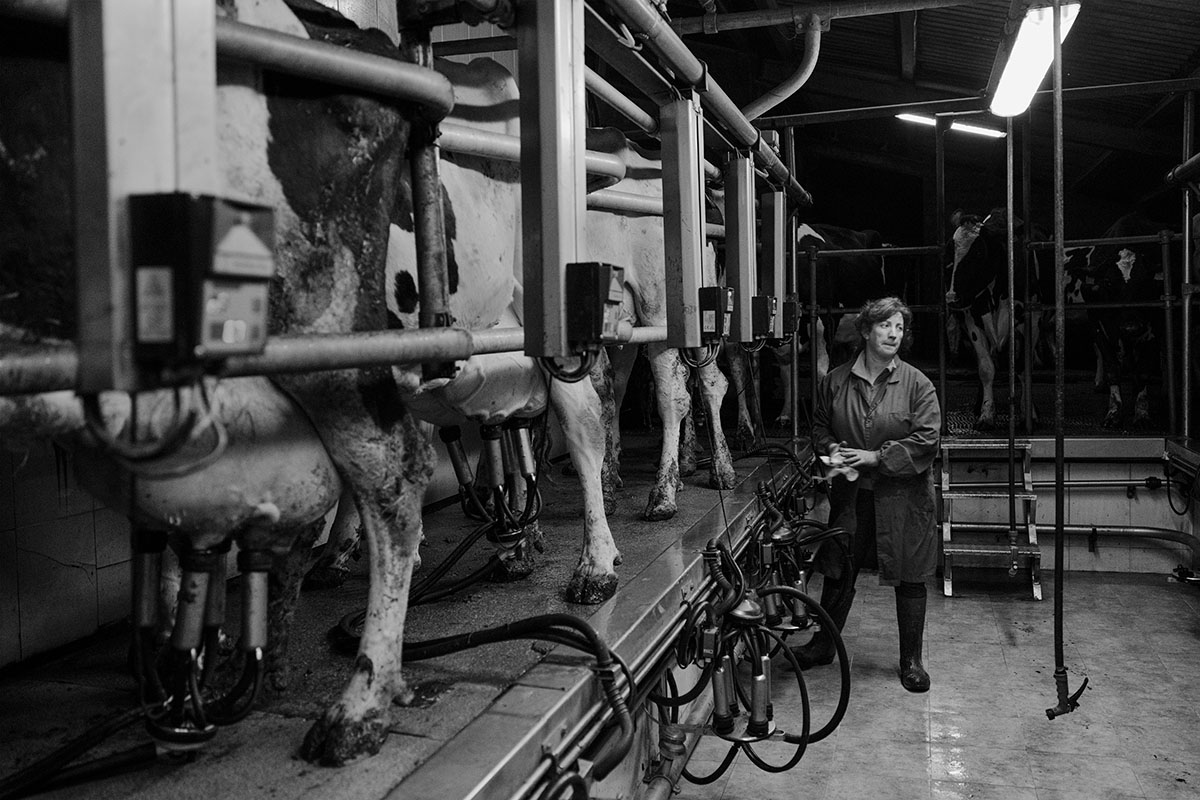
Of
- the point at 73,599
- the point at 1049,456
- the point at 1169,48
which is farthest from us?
the point at 1169,48

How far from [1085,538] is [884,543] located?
2.84 m

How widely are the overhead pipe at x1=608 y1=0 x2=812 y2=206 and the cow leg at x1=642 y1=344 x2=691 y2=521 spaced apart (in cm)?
109

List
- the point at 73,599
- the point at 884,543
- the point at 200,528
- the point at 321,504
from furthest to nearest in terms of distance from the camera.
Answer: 1. the point at 884,543
2. the point at 73,599
3. the point at 321,504
4. the point at 200,528

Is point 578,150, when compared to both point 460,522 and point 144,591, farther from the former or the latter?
point 460,522

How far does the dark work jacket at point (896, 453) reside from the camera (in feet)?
15.6

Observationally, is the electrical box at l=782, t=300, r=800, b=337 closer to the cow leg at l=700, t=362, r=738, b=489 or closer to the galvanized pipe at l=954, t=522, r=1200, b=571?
the cow leg at l=700, t=362, r=738, b=489

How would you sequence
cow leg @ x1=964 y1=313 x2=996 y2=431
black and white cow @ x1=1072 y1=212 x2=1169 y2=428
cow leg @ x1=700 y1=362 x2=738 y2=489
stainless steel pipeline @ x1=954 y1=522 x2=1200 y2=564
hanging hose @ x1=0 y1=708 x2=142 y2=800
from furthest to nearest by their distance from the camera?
black and white cow @ x1=1072 y1=212 x2=1169 y2=428, cow leg @ x1=964 y1=313 x2=996 y2=431, stainless steel pipeline @ x1=954 y1=522 x2=1200 y2=564, cow leg @ x1=700 y1=362 x2=738 y2=489, hanging hose @ x1=0 y1=708 x2=142 y2=800

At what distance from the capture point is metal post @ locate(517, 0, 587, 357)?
82.7 inches

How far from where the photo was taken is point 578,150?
2.17 m

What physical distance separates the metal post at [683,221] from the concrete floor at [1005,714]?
1.86 m

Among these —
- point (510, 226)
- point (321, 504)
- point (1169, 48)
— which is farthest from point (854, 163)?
point (321, 504)

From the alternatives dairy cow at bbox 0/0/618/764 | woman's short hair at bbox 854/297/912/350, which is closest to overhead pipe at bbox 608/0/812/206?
dairy cow at bbox 0/0/618/764

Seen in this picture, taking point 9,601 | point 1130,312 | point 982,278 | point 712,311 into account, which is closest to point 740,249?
point 712,311

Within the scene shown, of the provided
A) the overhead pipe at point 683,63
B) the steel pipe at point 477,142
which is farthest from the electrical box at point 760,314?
the steel pipe at point 477,142
